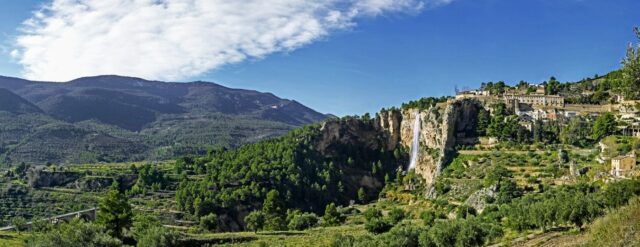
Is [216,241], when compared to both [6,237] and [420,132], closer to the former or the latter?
[6,237]

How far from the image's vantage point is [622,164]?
62.8 metres

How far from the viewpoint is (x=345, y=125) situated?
118438mm

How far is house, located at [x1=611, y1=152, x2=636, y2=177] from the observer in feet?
203

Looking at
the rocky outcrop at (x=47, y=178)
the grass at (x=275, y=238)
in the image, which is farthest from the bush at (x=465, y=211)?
the rocky outcrop at (x=47, y=178)

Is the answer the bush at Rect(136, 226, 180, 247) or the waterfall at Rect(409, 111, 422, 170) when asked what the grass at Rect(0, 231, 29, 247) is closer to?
the bush at Rect(136, 226, 180, 247)

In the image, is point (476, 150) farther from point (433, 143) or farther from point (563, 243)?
point (563, 243)

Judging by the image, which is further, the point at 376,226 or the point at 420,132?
the point at 420,132

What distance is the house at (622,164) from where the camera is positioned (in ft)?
203

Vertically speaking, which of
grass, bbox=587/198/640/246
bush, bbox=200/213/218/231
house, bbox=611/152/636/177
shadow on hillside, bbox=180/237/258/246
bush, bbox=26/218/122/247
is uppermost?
house, bbox=611/152/636/177

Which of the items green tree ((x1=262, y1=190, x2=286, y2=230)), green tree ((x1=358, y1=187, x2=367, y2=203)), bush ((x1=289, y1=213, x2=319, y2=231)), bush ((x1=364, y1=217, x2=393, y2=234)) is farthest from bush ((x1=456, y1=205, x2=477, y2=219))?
green tree ((x1=358, y1=187, x2=367, y2=203))

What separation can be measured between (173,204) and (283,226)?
2468 cm

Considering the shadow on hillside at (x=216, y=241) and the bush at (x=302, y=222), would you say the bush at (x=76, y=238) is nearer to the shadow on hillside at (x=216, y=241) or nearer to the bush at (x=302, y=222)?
the shadow on hillside at (x=216, y=241)

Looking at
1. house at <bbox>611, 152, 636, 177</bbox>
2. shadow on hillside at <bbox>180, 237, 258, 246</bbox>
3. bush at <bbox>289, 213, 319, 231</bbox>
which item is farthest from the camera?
bush at <bbox>289, 213, 319, 231</bbox>

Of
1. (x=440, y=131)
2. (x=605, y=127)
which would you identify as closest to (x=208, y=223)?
(x=440, y=131)
